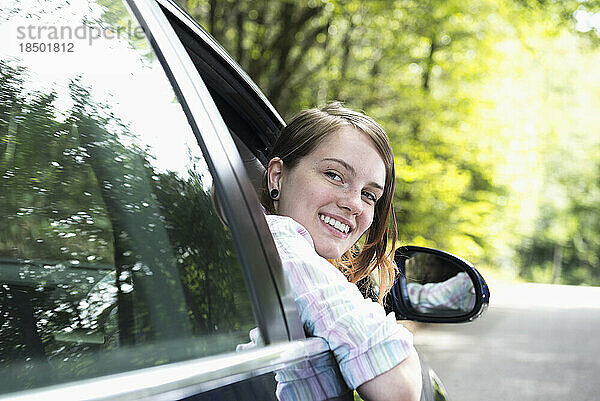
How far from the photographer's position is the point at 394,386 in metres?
1.51

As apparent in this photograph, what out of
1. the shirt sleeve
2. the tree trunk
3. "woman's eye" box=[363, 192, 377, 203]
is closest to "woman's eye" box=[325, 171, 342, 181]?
"woman's eye" box=[363, 192, 377, 203]

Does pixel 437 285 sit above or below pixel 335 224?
below

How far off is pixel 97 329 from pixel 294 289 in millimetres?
583

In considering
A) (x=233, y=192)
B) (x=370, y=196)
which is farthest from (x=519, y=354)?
(x=233, y=192)

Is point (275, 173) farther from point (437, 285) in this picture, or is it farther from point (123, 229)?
point (123, 229)

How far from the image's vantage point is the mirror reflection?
8.21 feet

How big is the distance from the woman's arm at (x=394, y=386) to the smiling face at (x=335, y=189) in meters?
0.51

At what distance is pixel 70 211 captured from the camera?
1132 mm

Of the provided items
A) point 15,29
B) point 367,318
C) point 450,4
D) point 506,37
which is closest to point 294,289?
point 367,318

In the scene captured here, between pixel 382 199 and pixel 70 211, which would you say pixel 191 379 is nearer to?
pixel 70 211

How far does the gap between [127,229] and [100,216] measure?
45 millimetres

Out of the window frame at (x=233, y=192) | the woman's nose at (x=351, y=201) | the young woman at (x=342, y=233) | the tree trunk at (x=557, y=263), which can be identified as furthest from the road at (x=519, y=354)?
the tree trunk at (x=557, y=263)

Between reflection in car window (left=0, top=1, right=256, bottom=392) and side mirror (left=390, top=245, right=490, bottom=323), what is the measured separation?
1.26m

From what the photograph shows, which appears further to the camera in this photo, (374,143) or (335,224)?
(374,143)
